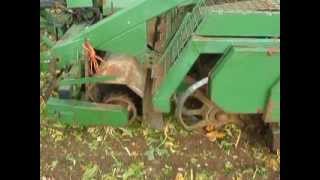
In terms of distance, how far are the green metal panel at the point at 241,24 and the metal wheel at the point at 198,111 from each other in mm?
514

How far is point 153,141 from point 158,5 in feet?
4.03

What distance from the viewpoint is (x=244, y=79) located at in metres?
4.61

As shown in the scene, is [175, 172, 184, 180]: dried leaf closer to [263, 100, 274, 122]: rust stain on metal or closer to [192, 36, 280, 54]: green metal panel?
[263, 100, 274, 122]: rust stain on metal

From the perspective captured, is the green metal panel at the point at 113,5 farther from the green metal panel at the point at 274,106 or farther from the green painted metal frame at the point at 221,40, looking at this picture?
the green metal panel at the point at 274,106

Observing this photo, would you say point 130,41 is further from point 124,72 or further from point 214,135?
point 214,135

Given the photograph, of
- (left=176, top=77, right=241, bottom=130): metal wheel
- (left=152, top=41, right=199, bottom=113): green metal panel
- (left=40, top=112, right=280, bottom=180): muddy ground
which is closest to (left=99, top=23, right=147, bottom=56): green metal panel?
(left=152, top=41, right=199, bottom=113): green metal panel

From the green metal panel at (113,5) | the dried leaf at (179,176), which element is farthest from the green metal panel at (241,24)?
the dried leaf at (179,176)

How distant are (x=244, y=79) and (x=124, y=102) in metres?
1.15

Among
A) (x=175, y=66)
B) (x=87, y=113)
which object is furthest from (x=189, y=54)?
(x=87, y=113)

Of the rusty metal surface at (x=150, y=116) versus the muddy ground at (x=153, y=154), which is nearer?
the muddy ground at (x=153, y=154)

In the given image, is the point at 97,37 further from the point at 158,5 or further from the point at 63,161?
the point at 63,161

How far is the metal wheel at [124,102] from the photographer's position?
5.09 metres

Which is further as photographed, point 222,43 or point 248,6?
point 248,6
